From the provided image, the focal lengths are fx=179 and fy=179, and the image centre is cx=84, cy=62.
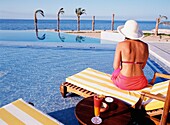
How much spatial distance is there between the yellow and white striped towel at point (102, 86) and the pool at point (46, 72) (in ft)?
1.35

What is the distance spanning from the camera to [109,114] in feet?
6.81

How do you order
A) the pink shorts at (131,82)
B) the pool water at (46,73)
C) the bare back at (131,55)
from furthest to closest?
the pool water at (46,73) < the pink shorts at (131,82) < the bare back at (131,55)

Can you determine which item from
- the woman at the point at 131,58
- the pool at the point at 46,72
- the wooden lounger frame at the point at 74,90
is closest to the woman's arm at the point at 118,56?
the woman at the point at 131,58

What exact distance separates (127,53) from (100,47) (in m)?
6.45

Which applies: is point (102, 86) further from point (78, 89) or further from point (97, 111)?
point (97, 111)

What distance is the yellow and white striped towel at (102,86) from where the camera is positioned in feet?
8.61

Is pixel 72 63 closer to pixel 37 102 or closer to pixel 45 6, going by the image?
pixel 37 102

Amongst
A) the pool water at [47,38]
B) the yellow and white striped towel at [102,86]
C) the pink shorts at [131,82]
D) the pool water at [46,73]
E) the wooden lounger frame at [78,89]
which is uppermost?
the pool water at [47,38]

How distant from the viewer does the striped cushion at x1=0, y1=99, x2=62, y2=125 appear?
1925 millimetres

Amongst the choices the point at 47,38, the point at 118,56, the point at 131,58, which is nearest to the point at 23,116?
the point at 118,56

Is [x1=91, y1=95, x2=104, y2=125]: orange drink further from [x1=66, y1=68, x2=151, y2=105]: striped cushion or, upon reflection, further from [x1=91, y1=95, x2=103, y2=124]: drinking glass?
[x1=66, y1=68, x2=151, y2=105]: striped cushion

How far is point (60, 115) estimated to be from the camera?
2.89 meters

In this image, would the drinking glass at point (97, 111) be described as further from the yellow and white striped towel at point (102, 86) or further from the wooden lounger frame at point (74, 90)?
the wooden lounger frame at point (74, 90)

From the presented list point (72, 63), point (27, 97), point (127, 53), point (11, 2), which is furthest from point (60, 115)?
point (11, 2)
